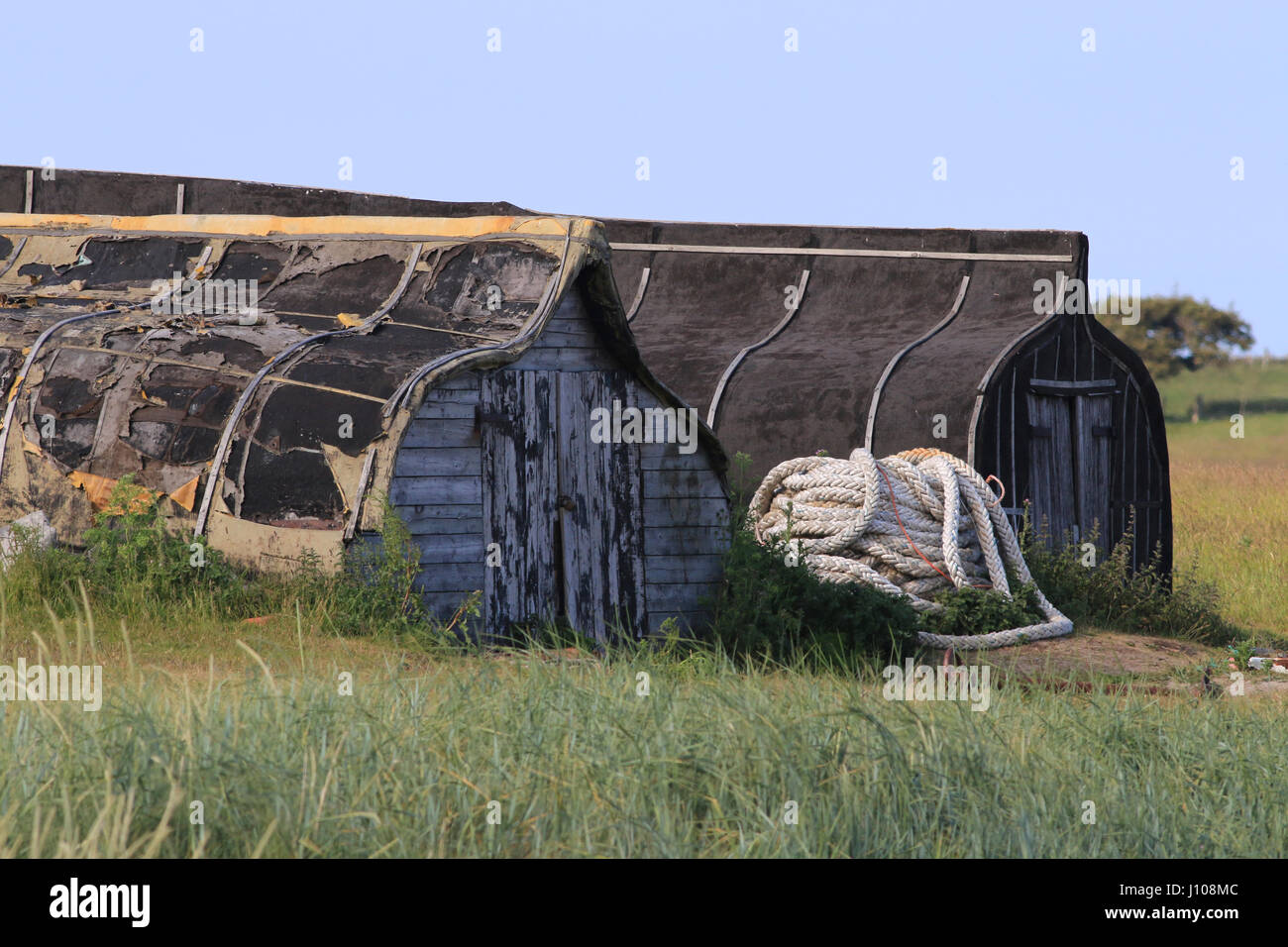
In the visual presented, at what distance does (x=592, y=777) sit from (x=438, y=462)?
501cm

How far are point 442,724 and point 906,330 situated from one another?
13295 millimetres

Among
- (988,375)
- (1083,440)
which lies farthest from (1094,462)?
(988,375)

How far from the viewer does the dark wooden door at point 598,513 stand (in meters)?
10.7

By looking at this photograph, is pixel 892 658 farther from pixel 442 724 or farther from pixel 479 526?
pixel 442 724

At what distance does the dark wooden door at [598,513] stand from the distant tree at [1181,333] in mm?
48987

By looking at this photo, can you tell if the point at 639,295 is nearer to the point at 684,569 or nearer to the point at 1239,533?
the point at 684,569

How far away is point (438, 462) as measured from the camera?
984cm

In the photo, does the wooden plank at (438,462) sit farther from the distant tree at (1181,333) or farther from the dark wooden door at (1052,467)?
the distant tree at (1181,333)

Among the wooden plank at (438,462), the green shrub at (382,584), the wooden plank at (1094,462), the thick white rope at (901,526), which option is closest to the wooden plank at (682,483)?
the thick white rope at (901,526)

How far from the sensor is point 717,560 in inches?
452
